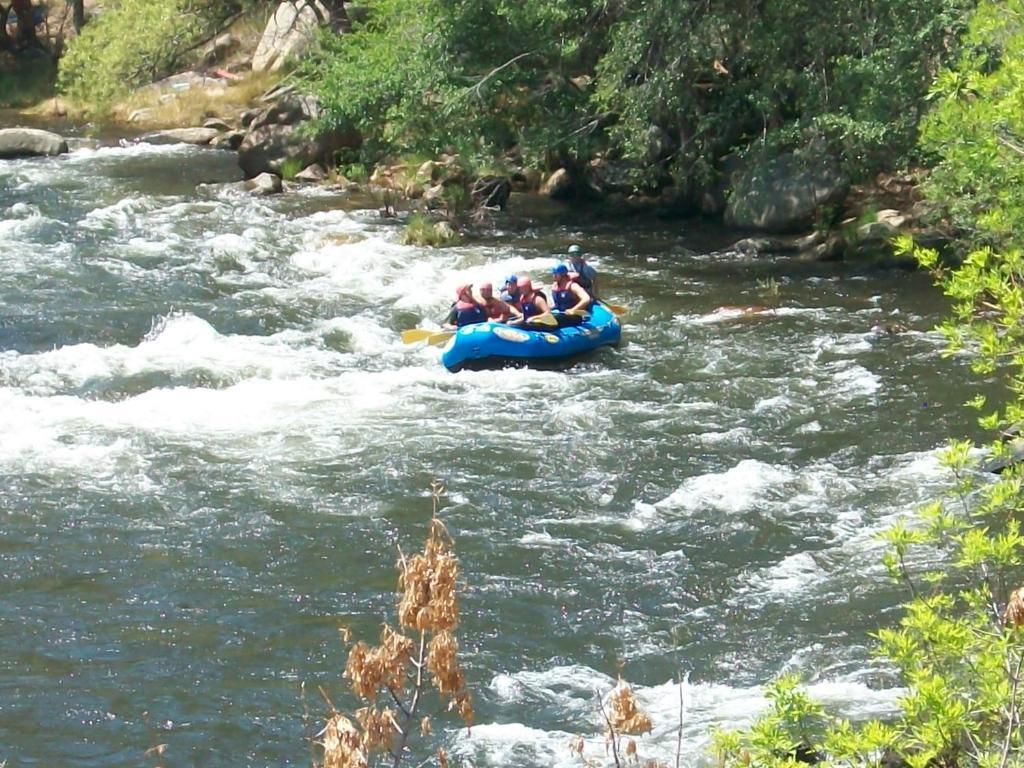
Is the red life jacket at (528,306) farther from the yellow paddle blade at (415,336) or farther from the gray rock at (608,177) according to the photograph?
the gray rock at (608,177)

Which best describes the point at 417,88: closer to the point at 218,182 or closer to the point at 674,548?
the point at 218,182

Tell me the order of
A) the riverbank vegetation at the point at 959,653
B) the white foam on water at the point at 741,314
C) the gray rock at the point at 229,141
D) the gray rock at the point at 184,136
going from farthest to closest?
the gray rock at the point at 184,136 < the gray rock at the point at 229,141 < the white foam on water at the point at 741,314 < the riverbank vegetation at the point at 959,653

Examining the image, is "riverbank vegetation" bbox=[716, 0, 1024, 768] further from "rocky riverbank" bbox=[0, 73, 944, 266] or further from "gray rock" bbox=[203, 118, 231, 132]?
"gray rock" bbox=[203, 118, 231, 132]

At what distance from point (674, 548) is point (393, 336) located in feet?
19.1

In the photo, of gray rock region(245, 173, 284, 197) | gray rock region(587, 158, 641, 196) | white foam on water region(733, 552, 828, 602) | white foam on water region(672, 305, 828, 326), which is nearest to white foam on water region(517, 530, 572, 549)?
white foam on water region(733, 552, 828, 602)

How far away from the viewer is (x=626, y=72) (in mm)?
17766

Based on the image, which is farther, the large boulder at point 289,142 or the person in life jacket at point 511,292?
the large boulder at point 289,142

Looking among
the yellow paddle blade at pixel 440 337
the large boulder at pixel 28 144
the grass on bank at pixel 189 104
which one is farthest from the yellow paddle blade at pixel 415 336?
the grass on bank at pixel 189 104

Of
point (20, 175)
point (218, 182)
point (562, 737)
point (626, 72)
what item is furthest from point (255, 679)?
point (20, 175)

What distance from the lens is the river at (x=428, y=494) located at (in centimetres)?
795

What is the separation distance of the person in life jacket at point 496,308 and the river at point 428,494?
0.71 m

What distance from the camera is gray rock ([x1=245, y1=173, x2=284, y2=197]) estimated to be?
22.1m

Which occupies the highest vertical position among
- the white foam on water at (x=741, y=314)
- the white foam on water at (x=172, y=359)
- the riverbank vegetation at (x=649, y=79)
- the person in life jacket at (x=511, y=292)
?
the riverbank vegetation at (x=649, y=79)

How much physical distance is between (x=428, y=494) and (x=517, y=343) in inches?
128
